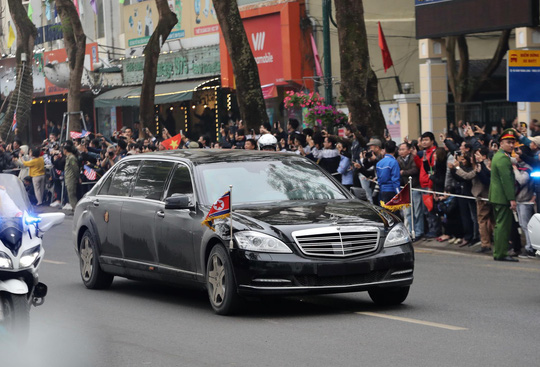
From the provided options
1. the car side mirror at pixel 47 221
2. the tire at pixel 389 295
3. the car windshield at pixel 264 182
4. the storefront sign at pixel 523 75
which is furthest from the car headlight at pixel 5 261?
the storefront sign at pixel 523 75

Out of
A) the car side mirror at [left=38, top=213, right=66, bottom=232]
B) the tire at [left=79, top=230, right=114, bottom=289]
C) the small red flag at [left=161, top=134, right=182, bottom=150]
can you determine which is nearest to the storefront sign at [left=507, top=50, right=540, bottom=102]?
the tire at [left=79, top=230, right=114, bottom=289]

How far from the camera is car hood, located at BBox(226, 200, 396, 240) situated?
1040 cm

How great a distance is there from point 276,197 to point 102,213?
2.80 m

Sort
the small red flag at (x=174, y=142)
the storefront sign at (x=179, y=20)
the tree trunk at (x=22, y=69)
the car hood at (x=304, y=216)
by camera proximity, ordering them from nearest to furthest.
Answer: the car hood at (x=304, y=216)
the small red flag at (x=174, y=142)
the storefront sign at (x=179, y=20)
the tree trunk at (x=22, y=69)

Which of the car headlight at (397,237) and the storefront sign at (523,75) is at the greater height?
the storefront sign at (523,75)

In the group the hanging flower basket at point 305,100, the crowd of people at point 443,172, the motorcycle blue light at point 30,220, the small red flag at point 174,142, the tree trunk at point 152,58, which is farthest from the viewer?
the tree trunk at point 152,58

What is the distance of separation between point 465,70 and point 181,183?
2481cm

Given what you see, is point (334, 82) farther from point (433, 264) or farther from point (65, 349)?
point (65, 349)

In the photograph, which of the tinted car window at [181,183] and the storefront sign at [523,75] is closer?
the tinted car window at [181,183]

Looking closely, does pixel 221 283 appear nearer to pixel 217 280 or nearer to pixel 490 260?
pixel 217 280

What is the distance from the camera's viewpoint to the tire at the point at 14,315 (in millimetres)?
8406

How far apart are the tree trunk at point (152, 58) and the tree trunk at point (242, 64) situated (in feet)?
21.3

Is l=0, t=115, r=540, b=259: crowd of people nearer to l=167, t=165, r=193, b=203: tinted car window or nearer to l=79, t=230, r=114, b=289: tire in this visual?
l=79, t=230, r=114, b=289: tire

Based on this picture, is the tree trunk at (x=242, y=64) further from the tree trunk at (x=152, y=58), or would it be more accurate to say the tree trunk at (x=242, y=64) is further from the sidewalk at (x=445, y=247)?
the sidewalk at (x=445, y=247)
